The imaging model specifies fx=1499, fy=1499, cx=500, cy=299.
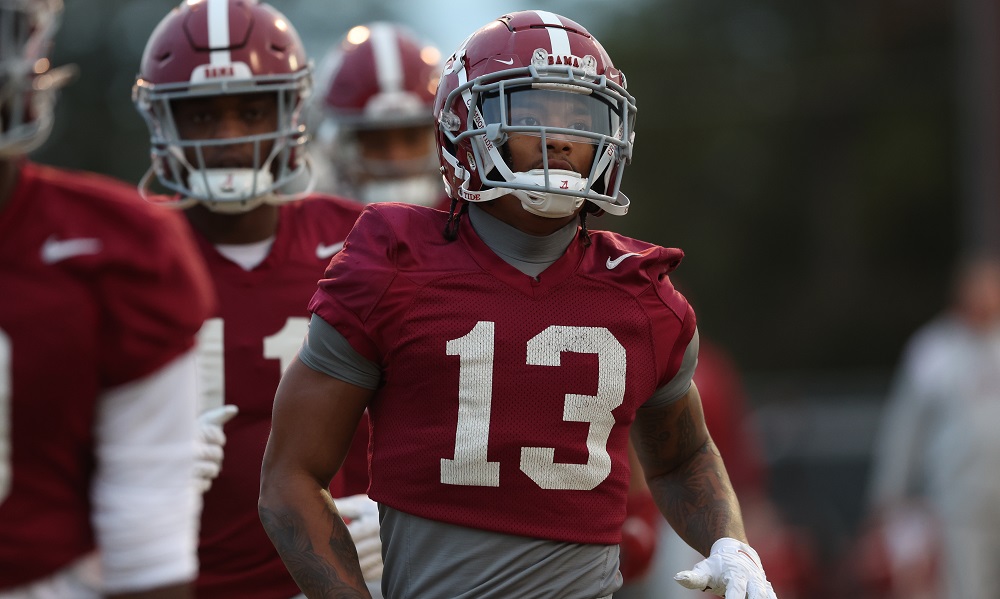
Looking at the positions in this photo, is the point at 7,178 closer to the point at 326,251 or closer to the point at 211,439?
the point at 211,439

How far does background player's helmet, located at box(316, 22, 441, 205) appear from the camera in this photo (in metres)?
5.93

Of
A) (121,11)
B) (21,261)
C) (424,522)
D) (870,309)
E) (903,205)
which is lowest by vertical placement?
(870,309)

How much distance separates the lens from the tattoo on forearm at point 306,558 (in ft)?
9.52

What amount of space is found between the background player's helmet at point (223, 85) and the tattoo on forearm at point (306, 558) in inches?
48.1

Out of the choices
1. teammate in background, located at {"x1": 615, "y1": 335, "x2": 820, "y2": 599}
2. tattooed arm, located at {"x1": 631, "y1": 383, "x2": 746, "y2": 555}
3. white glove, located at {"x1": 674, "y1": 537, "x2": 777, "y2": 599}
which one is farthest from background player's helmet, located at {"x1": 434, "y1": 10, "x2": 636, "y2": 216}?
teammate in background, located at {"x1": 615, "y1": 335, "x2": 820, "y2": 599}

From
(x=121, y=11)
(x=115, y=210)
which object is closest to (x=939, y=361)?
(x=115, y=210)

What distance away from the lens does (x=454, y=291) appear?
2.96 metres

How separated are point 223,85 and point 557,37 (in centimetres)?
124

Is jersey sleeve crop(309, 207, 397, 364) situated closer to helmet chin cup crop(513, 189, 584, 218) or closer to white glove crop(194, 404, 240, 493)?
helmet chin cup crop(513, 189, 584, 218)

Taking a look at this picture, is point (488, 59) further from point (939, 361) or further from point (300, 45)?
point (939, 361)

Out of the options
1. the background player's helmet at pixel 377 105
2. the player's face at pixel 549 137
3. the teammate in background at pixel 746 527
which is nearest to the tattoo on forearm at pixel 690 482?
the player's face at pixel 549 137

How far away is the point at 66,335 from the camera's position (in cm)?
268

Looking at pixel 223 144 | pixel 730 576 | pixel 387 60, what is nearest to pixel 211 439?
pixel 223 144

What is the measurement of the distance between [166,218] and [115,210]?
102 millimetres
